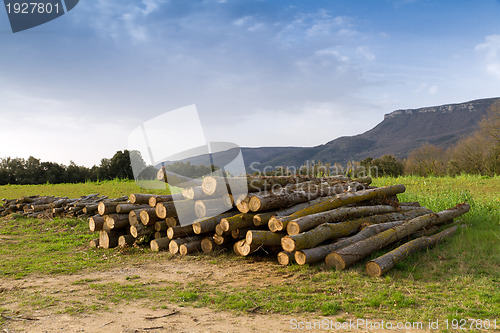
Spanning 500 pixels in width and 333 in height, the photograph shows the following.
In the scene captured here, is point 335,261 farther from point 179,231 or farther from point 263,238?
point 179,231

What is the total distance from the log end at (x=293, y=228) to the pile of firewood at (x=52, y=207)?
28.0 ft

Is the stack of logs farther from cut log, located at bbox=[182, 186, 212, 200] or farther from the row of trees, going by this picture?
the row of trees

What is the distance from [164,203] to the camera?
8062 mm

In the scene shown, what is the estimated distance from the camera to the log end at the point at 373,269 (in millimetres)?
5535

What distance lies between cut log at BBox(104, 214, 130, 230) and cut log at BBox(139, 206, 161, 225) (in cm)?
78

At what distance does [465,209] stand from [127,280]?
879 centimetres

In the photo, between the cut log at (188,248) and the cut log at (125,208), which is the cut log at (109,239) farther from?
the cut log at (188,248)

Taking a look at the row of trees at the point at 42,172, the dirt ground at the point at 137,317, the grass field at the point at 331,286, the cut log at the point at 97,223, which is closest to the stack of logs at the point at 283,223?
the cut log at the point at 97,223

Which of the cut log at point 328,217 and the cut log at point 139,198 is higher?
the cut log at point 139,198

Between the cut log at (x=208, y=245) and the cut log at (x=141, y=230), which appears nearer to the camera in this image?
the cut log at (x=208, y=245)

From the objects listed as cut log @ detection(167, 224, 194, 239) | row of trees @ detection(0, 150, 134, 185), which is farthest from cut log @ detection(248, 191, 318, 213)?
row of trees @ detection(0, 150, 134, 185)

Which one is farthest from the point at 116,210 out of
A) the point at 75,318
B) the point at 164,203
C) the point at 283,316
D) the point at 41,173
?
the point at 41,173

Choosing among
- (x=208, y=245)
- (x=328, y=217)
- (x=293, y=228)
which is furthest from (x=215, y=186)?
(x=328, y=217)

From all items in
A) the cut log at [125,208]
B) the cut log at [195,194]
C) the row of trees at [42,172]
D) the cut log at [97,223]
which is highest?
the row of trees at [42,172]
